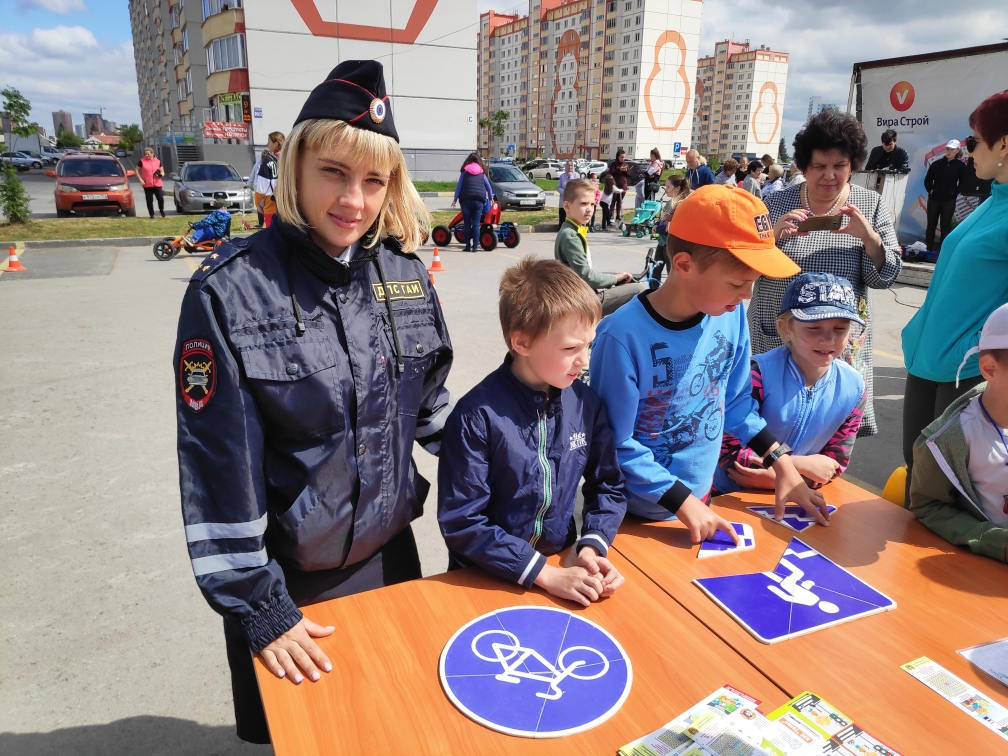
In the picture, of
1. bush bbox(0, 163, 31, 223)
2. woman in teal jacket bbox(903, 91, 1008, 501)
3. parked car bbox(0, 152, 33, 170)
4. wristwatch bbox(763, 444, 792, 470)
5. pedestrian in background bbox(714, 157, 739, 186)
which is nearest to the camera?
wristwatch bbox(763, 444, 792, 470)

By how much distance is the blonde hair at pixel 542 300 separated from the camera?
160cm

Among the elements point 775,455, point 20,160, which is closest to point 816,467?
point 775,455

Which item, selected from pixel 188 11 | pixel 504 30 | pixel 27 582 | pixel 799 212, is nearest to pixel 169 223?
pixel 27 582

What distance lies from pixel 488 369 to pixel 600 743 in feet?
15.3

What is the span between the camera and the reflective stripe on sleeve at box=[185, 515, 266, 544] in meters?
1.25

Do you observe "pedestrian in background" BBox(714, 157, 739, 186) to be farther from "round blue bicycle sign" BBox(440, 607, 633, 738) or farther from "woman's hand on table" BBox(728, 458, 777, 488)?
"round blue bicycle sign" BBox(440, 607, 633, 738)

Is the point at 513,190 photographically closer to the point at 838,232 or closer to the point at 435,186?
the point at 435,186

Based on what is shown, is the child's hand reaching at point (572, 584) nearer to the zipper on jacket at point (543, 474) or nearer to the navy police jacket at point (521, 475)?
the navy police jacket at point (521, 475)

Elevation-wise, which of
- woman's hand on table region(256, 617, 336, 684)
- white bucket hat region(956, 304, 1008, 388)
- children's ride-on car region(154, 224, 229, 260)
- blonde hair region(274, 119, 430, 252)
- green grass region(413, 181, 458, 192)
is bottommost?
woman's hand on table region(256, 617, 336, 684)

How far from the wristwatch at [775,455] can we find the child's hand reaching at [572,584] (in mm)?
893

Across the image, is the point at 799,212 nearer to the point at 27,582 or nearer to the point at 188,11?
the point at 27,582

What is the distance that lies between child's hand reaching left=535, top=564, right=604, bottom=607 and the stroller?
1391 centimetres

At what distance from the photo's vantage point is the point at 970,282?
8.05 ft

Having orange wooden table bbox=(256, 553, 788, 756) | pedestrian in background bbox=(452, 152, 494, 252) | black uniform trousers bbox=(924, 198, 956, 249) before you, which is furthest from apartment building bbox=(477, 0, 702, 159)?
orange wooden table bbox=(256, 553, 788, 756)
